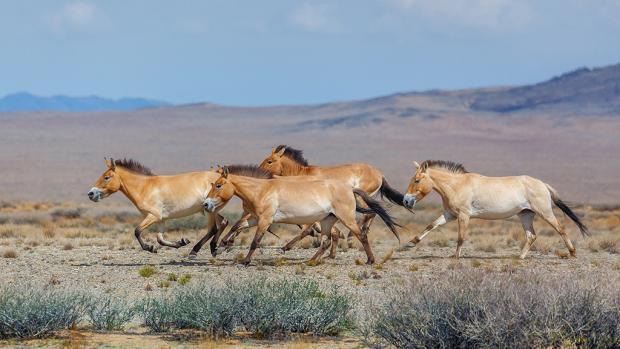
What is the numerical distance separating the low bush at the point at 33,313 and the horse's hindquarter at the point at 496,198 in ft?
31.9

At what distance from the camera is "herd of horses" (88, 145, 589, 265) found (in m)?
16.8

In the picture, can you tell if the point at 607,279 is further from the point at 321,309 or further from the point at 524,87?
the point at 524,87

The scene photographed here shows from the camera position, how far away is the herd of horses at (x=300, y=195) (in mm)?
16844

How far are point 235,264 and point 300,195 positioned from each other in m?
1.96

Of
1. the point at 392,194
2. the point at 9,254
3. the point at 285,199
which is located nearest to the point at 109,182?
the point at 9,254

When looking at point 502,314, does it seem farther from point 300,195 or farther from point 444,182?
point 444,182

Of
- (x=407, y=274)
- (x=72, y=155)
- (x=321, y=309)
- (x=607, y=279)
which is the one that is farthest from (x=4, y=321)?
(x=72, y=155)

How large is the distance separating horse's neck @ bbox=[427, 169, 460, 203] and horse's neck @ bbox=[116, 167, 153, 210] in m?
5.31

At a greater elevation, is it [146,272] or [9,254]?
[146,272]

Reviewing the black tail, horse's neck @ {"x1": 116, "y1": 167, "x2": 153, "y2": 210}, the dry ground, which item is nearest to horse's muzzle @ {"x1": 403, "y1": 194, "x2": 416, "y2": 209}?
the dry ground

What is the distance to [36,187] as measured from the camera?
69.6m

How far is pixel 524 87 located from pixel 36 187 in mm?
119280

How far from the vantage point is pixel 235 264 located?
1777cm

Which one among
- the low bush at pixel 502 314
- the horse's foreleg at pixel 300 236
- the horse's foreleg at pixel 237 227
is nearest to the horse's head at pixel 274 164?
the horse's foreleg at pixel 300 236
